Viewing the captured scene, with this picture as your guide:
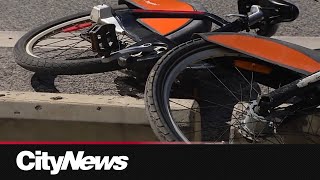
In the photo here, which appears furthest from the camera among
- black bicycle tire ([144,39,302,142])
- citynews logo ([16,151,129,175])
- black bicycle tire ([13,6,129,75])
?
black bicycle tire ([13,6,129,75])

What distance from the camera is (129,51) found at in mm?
3984

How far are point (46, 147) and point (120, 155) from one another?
366 mm

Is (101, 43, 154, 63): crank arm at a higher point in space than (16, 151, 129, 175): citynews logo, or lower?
higher

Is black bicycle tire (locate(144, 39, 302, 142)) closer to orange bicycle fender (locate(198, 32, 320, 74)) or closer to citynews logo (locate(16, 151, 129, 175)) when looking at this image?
orange bicycle fender (locate(198, 32, 320, 74))

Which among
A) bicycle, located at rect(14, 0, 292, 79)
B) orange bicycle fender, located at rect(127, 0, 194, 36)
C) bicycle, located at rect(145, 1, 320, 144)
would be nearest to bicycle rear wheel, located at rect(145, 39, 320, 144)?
bicycle, located at rect(145, 1, 320, 144)

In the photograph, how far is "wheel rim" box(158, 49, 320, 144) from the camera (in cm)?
323

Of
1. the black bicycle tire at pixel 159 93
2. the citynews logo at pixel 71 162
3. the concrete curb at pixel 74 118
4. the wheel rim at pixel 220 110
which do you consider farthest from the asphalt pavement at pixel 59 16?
the citynews logo at pixel 71 162

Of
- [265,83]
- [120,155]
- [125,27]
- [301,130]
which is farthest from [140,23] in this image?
[120,155]

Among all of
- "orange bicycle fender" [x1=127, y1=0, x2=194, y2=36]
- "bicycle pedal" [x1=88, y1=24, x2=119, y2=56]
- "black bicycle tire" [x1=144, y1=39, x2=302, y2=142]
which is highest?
"orange bicycle fender" [x1=127, y1=0, x2=194, y2=36]

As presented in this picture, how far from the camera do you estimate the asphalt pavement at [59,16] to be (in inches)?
185

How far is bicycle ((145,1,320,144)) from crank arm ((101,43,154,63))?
327 mm

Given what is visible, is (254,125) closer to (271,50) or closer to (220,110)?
(271,50)

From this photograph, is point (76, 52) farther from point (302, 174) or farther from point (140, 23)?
point (302, 174)

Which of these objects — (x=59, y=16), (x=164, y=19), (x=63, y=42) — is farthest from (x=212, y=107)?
(x=59, y=16)
